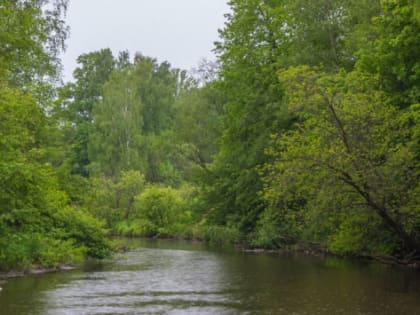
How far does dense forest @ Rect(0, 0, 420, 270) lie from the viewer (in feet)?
77.4

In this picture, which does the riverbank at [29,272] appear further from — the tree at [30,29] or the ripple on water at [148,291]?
the tree at [30,29]

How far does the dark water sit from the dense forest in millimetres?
2165

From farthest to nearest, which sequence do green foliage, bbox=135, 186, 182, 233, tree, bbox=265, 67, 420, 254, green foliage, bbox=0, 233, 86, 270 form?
green foliage, bbox=135, 186, 182, 233
tree, bbox=265, 67, 420, 254
green foliage, bbox=0, 233, 86, 270

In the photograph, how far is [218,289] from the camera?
784 inches

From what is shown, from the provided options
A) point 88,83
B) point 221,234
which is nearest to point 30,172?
point 221,234

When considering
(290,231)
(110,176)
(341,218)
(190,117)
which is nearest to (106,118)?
(110,176)

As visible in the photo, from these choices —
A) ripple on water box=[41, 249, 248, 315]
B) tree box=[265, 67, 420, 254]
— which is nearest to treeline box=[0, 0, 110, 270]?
ripple on water box=[41, 249, 248, 315]

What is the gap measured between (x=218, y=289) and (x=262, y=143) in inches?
702

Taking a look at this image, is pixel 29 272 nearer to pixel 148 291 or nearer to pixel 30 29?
pixel 148 291

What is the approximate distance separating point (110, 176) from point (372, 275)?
150 ft

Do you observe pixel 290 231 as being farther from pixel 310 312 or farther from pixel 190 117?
pixel 310 312

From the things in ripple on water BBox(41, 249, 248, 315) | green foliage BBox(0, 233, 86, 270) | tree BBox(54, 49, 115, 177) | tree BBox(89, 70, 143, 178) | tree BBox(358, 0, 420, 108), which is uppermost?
tree BBox(54, 49, 115, 177)

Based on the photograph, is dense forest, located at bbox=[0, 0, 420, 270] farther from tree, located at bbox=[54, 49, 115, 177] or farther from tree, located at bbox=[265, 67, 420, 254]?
tree, located at bbox=[54, 49, 115, 177]

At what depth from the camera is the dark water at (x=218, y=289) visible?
16.3 meters
